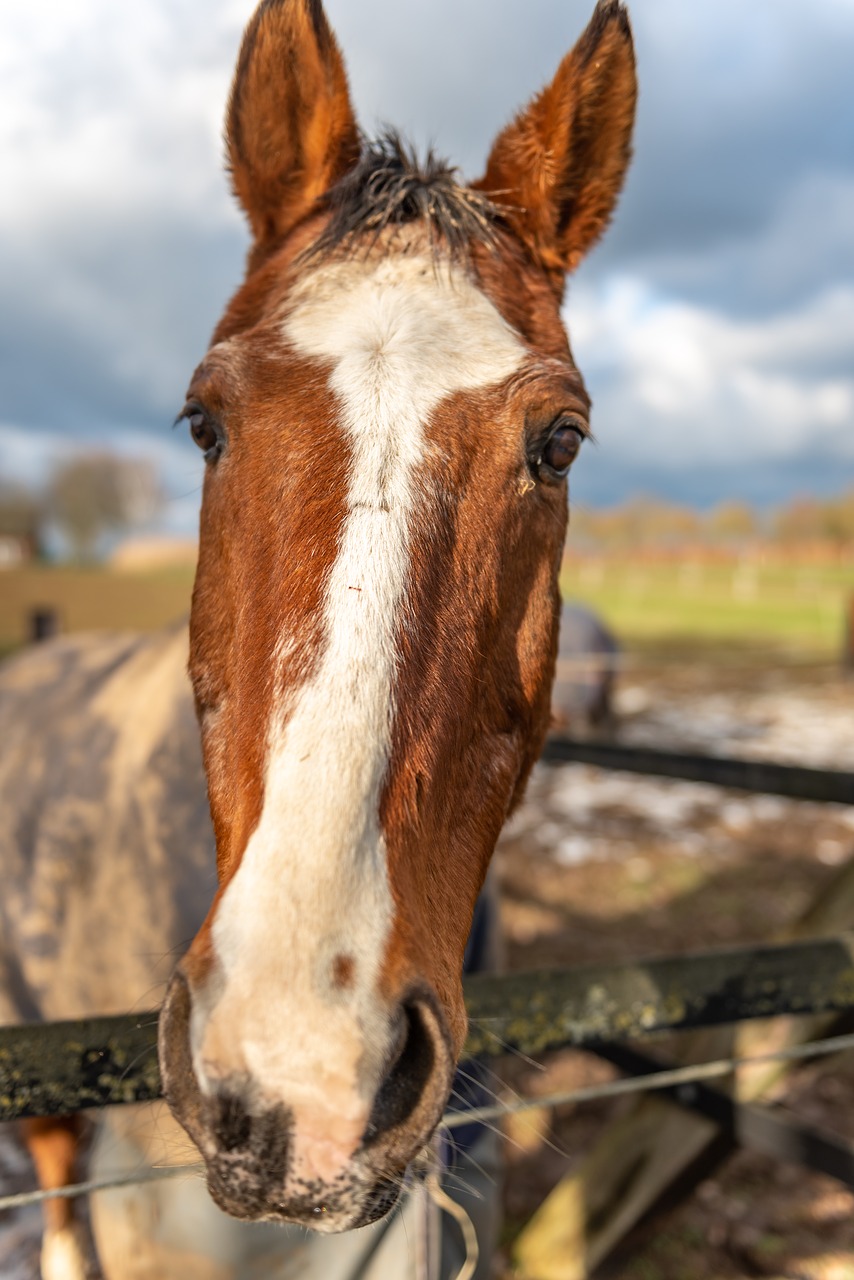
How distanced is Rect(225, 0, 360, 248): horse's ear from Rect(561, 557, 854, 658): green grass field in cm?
1180

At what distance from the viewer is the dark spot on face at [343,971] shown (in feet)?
3.22

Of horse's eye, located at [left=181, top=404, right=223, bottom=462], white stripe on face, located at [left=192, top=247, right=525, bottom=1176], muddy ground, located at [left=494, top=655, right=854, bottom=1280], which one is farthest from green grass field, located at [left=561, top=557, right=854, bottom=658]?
white stripe on face, located at [left=192, top=247, right=525, bottom=1176]

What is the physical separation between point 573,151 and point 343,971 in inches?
78.0

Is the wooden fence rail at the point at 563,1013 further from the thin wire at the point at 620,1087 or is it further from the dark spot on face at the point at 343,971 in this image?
the dark spot on face at the point at 343,971

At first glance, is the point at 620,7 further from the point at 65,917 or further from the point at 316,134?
the point at 65,917

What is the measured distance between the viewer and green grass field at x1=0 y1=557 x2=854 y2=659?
18172 millimetres

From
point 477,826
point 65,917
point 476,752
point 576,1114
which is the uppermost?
point 476,752

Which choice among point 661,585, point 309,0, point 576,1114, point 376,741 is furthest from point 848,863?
point 661,585

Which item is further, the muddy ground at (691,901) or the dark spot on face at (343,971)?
the muddy ground at (691,901)

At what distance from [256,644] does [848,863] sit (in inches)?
98.7

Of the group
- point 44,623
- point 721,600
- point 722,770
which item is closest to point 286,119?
point 722,770

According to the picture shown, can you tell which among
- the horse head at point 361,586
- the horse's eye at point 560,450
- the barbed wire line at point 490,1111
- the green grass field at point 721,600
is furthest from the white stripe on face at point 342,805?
the green grass field at point 721,600

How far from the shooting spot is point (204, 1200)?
184 cm

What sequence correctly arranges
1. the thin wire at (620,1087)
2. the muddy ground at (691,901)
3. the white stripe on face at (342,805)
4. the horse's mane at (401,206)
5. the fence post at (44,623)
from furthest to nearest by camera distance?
1. the fence post at (44,623)
2. the muddy ground at (691,901)
3. the horse's mane at (401,206)
4. the thin wire at (620,1087)
5. the white stripe on face at (342,805)
